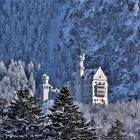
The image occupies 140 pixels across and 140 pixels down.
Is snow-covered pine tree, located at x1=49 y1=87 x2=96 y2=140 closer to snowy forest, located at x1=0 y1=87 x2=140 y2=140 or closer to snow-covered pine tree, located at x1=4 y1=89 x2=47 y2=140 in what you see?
snowy forest, located at x1=0 y1=87 x2=140 y2=140

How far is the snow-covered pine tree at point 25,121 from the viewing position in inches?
954

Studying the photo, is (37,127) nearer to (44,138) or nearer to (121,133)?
(44,138)

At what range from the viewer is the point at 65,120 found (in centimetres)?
2384

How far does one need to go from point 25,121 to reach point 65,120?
1.37 m

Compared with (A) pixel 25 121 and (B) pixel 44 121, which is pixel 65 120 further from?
(A) pixel 25 121

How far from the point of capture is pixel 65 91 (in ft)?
78.3

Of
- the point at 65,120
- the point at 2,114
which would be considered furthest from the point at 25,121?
the point at 2,114

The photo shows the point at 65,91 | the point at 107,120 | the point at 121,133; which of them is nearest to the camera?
the point at 65,91

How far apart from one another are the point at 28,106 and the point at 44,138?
46.3 inches

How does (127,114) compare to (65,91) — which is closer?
(65,91)

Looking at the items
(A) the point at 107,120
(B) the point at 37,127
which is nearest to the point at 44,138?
(B) the point at 37,127

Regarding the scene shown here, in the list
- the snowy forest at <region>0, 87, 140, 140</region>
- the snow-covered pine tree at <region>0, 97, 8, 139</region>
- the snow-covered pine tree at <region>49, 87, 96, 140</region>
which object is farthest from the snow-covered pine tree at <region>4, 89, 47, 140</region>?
the snow-covered pine tree at <region>0, 97, 8, 139</region>

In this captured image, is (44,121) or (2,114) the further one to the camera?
(2,114)

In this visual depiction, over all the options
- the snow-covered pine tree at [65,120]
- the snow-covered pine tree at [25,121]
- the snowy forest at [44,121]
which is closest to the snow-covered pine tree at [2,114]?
the snowy forest at [44,121]
